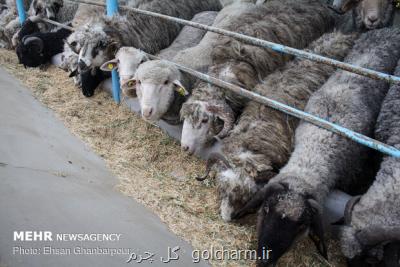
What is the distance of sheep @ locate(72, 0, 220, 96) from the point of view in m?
5.22

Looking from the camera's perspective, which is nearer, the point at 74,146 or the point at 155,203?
the point at 155,203

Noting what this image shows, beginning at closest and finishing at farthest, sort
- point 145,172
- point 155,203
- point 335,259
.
A: point 335,259 → point 155,203 → point 145,172

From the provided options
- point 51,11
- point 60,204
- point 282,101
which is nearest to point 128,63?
Answer: point 282,101

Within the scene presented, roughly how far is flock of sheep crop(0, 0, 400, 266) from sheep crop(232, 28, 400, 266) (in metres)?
0.01

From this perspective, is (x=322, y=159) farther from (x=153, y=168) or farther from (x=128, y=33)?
(x=128, y=33)

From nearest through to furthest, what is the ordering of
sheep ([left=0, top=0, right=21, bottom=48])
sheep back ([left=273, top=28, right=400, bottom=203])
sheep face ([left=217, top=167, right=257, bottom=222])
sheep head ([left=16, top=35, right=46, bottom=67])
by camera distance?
sheep back ([left=273, top=28, right=400, bottom=203]) < sheep face ([left=217, top=167, right=257, bottom=222]) < sheep head ([left=16, top=35, right=46, bottom=67]) < sheep ([left=0, top=0, right=21, bottom=48])

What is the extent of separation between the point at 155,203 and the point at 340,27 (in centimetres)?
387

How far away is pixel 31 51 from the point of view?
6.87 m

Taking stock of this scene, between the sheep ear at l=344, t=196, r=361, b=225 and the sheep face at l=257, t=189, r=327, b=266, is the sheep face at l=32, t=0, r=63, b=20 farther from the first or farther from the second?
the sheep ear at l=344, t=196, r=361, b=225

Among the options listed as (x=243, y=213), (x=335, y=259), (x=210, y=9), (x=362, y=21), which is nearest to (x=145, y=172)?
(x=243, y=213)

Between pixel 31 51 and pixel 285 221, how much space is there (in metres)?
6.14

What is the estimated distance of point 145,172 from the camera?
159 inches

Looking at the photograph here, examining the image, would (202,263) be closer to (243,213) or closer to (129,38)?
(243,213)

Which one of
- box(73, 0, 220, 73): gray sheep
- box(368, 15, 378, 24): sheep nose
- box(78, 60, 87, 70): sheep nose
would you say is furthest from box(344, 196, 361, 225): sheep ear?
box(78, 60, 87, 70): sheep nose
